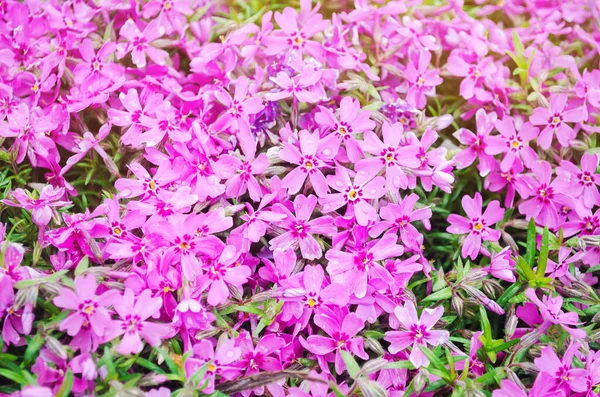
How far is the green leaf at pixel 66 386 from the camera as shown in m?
1.32

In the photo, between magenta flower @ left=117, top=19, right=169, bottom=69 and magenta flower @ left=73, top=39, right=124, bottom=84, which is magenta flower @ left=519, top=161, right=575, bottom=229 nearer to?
magenta flower @ left=117, top=19, right=169, bottom=69

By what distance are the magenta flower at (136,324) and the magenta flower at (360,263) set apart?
46cm

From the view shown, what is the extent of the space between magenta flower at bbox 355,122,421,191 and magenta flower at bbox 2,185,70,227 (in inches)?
33.3

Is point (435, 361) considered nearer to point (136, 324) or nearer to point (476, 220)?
point (476, 220)

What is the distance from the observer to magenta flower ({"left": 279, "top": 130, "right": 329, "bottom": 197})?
166 centimetres

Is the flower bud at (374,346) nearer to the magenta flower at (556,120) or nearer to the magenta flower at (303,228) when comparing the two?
the magenta flower at (303,228)

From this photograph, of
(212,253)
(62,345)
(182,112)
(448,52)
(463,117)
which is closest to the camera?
(62,345)

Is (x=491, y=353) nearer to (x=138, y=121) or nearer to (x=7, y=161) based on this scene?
(x=138, y=121)

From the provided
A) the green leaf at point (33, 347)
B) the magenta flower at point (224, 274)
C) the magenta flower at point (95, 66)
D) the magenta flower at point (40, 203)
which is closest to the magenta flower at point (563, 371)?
the magenta flower at point (224, 274)

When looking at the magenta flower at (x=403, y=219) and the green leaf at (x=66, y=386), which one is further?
A: the magenta flower at (x=403, y=219)

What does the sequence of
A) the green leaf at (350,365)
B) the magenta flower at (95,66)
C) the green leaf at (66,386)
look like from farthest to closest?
the magenta flower at (95,66), the green leaf at (350,365), the green leaf at (66,386)

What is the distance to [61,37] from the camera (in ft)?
6.38

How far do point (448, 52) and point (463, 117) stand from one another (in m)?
0.30

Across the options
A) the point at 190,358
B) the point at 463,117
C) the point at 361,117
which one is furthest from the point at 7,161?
the point at 463,117
